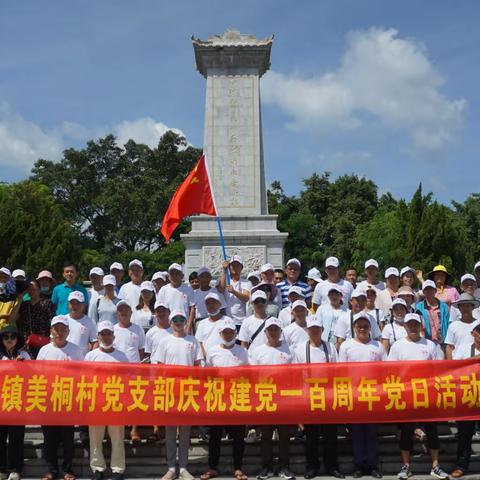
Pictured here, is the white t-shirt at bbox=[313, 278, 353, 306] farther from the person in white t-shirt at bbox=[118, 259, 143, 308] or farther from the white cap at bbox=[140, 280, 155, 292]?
the person in white t-shirt at bbox=[118, 259, 143, 308]

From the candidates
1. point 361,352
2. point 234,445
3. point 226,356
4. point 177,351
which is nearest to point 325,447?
point 234,445

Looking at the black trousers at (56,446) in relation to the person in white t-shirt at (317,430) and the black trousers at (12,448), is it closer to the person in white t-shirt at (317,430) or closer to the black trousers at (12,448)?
the black trousers at (12,448)

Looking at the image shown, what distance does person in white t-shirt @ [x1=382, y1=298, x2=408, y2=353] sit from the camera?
25.1 feet

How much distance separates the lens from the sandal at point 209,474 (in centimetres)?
703

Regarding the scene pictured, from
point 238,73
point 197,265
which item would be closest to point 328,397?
point 197,265

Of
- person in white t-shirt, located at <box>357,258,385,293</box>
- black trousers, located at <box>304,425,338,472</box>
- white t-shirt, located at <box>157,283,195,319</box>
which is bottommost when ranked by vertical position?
black trousers, located at <box>304,425,338,472</box>

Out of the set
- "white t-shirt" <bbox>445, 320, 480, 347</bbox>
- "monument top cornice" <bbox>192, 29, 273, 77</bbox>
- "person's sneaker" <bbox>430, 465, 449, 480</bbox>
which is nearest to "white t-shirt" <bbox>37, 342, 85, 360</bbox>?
"person's sneaker" <bbox>430, 465, 449, 480</bbox>

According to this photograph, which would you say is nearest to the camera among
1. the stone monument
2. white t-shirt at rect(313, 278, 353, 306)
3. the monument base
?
white t-shirt at rect(313, 278, 353, 306)

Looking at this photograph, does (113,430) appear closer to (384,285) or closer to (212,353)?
(212,353)

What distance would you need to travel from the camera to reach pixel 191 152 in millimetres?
41375

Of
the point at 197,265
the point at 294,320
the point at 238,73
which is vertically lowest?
the point at 294,320

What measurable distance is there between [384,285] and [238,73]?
33.7 feet

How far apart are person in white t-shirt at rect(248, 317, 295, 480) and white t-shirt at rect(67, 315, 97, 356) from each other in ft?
6.26

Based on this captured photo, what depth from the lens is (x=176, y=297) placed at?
28.8ft
